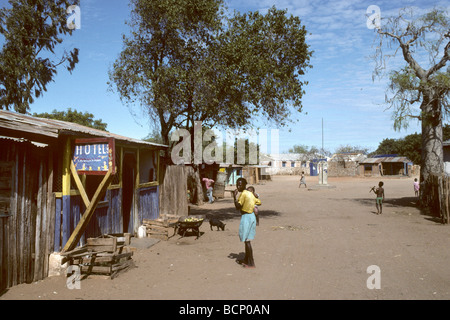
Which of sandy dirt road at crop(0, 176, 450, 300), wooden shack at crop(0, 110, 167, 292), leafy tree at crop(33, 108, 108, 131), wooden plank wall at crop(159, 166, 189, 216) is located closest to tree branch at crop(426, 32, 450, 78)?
sandy dirt road at crop(0, 176, 450, 300)

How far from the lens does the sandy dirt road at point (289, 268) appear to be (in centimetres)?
572

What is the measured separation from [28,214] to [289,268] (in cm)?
534

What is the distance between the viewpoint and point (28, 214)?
620cm

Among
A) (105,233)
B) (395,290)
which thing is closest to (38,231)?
(105,233)

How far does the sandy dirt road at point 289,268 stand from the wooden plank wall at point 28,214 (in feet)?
1.13

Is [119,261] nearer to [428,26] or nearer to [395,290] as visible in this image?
[395,290]

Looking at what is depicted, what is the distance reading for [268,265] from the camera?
296 inches

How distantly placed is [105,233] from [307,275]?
536 centimetres

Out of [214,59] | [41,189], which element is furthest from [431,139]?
[41,189]

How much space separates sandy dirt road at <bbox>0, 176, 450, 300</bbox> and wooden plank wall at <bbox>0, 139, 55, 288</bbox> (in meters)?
0.34

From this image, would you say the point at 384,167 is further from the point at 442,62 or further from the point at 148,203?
the point at 148,203

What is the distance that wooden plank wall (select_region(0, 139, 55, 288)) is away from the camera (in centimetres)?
586

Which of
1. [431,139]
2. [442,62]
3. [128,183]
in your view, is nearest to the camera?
[128,183]

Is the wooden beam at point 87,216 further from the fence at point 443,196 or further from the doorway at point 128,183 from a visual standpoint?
the fence at point 443,196
